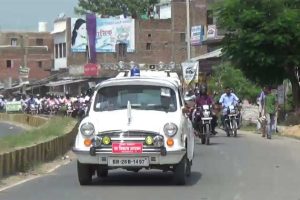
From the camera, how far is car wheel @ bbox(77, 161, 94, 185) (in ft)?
44.0

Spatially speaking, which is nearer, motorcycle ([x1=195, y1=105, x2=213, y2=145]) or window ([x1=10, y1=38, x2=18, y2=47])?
motorcycle ([x1=195, y1=105, x2=213, y2=145])

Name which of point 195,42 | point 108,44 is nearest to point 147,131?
point 195,42

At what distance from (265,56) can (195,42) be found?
31131 mm

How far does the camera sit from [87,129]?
43.0 feet

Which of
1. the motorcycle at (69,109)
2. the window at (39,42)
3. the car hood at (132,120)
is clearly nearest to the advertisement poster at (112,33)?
the motorcycle at (69,109)

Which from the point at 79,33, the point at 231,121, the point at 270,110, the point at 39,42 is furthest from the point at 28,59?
the point at 270,110

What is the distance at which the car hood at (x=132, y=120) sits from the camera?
1300cm

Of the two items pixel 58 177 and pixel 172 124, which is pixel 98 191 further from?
pixel 58 177

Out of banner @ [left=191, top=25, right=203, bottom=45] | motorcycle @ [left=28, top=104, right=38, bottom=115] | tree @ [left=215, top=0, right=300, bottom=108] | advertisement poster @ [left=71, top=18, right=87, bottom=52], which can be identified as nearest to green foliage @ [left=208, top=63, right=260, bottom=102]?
tree @ [left=215, top=0, right=300, bottom=108]

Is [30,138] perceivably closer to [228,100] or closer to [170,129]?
[170,129]

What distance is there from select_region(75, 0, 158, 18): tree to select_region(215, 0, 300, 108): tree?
56.6m

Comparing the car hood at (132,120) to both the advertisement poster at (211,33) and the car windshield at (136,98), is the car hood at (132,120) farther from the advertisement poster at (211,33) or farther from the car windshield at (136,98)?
the advertisement poster at (211,33)

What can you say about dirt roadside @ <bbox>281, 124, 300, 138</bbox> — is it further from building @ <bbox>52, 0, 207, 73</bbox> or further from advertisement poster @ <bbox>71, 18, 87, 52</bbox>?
advertisement poster @ <bbox>71, 18, 87, 52</bbox>

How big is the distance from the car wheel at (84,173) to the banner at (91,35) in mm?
60602
